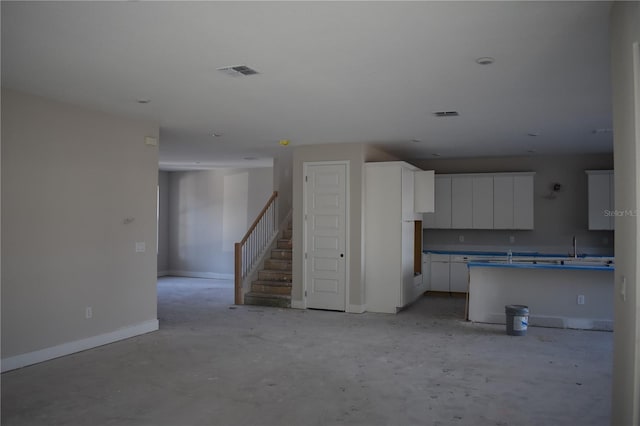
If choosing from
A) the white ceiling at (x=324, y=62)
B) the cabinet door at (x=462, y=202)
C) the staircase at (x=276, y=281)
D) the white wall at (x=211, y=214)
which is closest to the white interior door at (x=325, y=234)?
the staircase at (x=276, y=281)

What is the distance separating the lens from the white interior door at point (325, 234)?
8.18 metres

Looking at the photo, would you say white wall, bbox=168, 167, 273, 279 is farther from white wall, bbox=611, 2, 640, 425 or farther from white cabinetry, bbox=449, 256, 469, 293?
white wall, bbox=611, 2, 640, 425

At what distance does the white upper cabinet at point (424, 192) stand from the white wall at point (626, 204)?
566 centimetres

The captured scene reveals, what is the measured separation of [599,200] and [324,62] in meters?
7.07

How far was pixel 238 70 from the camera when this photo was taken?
435 cm

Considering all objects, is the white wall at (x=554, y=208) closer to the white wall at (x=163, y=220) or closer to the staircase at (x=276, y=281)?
the staircase at (x=276, y=281)

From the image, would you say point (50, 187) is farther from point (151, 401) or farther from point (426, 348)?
point (426, 348)

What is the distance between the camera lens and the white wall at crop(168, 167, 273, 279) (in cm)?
1238

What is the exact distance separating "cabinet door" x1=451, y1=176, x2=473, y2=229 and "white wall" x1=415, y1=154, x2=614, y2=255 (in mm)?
445

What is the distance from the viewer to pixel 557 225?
9672 mm

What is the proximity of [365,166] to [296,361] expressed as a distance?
378 cm

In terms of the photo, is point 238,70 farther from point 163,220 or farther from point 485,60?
point 163,220

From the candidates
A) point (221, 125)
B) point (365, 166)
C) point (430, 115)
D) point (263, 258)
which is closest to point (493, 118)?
point (430, 115)

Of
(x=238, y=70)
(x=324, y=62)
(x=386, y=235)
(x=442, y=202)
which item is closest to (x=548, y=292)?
(x=386, y=235)
